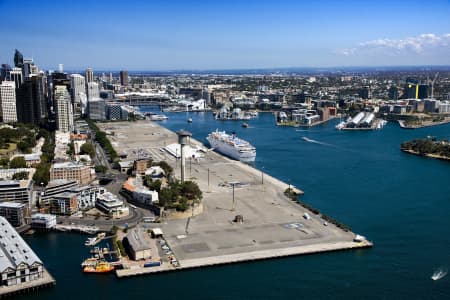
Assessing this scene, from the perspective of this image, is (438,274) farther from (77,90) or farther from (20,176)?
(77,90)

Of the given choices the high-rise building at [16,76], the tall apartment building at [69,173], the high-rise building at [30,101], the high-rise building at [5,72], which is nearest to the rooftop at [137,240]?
the tall apartment building at [69,173]

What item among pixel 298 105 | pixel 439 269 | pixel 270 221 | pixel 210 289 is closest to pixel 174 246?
pixel 210 289

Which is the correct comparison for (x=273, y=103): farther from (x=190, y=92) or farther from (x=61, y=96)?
(x=61, y=96)

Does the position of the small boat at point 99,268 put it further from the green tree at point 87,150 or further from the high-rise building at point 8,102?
the high-rise building at point 8,102

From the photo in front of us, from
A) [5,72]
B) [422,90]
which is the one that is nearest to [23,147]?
[5,72]

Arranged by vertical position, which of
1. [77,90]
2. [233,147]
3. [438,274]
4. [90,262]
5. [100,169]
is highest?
[77,90]

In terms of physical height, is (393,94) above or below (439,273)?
above

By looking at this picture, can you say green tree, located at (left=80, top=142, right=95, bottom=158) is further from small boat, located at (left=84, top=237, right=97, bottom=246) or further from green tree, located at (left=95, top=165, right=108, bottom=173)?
small boat, located at (left=84, top=237, right=97, bottom=246)
